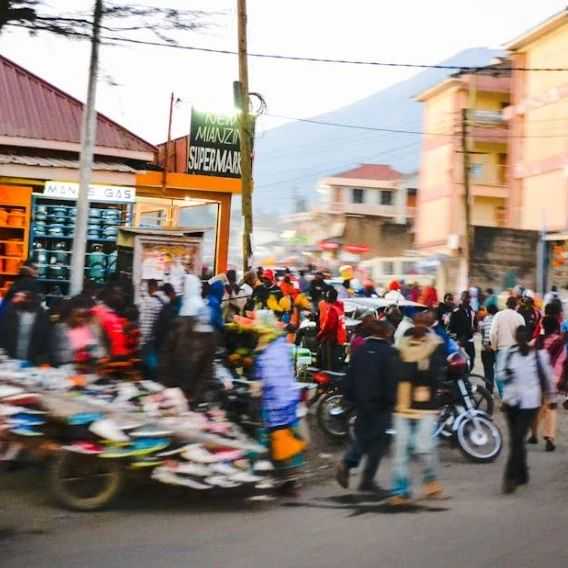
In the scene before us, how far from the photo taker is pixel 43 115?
21375mm

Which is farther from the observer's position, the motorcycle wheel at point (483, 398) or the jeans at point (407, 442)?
the motorcycle wheel at point (483, 398)

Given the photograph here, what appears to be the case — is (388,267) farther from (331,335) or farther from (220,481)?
(220,481)

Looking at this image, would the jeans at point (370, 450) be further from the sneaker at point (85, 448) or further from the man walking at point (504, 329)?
the man walking at point (504, 329)

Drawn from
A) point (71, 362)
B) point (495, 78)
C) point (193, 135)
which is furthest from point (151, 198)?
point (495, 78)

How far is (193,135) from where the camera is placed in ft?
78.4

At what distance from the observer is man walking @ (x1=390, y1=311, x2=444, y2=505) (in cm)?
922

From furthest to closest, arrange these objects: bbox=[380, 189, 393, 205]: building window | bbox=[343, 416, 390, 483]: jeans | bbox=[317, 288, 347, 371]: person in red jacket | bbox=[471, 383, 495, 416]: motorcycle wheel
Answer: bbox=[380, 189, 393, 205]: building window
bbox=[317, 288, 347, 371]: person in red jacket
bbox=[471, 383, 495, 416]: motorcycle wheel
bbox=[343, 416, 390, 483]: jeans

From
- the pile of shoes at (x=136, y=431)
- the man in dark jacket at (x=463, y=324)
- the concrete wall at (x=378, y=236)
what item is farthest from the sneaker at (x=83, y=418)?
the concrete wall at (x=378, y=236)

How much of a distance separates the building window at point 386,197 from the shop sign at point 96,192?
58.4 metres

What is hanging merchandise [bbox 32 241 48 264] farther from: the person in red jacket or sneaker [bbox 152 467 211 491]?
sneaker [bbox 152 467 211 491]

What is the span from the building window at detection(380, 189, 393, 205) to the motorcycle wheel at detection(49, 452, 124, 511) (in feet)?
232

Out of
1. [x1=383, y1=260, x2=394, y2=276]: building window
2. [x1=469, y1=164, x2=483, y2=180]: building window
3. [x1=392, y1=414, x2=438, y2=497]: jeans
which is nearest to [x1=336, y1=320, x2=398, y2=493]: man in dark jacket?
[x1=392, y1=414, x2=438, y2=497]: jeans

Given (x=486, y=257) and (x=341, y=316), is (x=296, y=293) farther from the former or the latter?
(x=486, y=257)

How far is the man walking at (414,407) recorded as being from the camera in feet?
30.2
